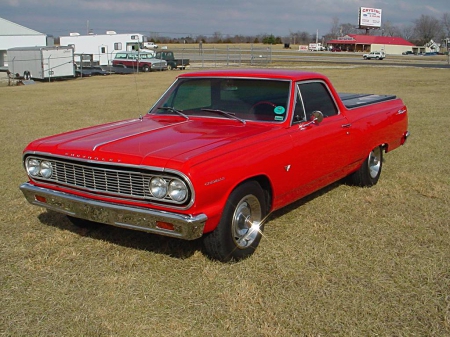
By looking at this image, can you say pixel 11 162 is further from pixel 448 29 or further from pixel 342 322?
pixel 448 29

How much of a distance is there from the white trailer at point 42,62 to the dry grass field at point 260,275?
86.1ft

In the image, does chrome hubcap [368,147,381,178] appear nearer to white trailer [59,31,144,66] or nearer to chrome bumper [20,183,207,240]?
chrome bumper [20,183,207,240]

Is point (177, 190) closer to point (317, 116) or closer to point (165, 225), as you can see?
point (165, 225)

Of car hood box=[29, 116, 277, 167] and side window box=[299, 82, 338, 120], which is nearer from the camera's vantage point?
car hood box=[29, 116, 277, 167]

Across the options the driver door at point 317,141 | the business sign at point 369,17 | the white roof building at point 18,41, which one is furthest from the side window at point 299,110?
the business sign at point 369,17

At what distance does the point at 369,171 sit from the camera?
6367 mm

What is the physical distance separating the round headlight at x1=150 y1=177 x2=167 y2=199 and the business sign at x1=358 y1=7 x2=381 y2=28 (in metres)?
121

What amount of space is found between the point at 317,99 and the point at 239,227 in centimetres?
192

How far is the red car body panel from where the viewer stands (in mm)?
3834

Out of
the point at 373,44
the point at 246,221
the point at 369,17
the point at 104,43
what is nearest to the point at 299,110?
the point at 246,221

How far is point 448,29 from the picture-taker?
430 feet

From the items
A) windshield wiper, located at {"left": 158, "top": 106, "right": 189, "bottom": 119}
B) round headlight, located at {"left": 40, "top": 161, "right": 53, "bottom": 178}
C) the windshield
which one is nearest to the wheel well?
the windshield

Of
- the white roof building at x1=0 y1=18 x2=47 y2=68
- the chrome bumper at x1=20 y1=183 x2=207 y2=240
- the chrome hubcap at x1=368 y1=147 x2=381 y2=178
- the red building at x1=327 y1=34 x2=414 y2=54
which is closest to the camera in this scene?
the chrome bumper at x1=20 y1=183 x2=207 y2=240

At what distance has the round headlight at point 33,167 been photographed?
456cm
